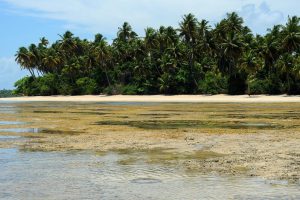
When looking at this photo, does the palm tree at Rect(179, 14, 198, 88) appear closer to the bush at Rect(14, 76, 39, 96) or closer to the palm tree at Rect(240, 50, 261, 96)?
the palm tree at Rect(240, 50, 261, 96)

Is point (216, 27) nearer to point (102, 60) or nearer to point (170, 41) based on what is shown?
point (170, 41)

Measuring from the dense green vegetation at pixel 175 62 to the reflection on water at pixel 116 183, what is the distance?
66076 mm

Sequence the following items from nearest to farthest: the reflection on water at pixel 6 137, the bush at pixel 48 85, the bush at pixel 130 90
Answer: the reflection on water at pixel 6 137, the bush at pixel 130 90, the bush at pixel 48 85

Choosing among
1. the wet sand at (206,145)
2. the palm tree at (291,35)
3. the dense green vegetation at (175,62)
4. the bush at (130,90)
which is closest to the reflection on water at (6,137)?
the wet sand at (206,145)

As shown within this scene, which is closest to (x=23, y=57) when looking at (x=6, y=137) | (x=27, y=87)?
Answer: (x=27, y=87)

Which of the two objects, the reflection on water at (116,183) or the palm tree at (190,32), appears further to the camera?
the palm tree at (190,32)

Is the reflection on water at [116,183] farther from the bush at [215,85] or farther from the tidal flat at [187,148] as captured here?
the bush at [215,85]

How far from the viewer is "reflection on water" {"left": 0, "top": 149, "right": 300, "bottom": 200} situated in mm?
10664

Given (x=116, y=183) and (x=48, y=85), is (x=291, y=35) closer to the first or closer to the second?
(x=48, y=85)

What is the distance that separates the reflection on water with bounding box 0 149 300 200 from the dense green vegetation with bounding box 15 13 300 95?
66.1 metres

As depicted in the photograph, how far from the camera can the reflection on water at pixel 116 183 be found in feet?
35.0

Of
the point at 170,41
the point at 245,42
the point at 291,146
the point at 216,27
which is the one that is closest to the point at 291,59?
the point at 245,42

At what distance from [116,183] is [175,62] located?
291 ft

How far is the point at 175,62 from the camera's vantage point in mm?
99938
